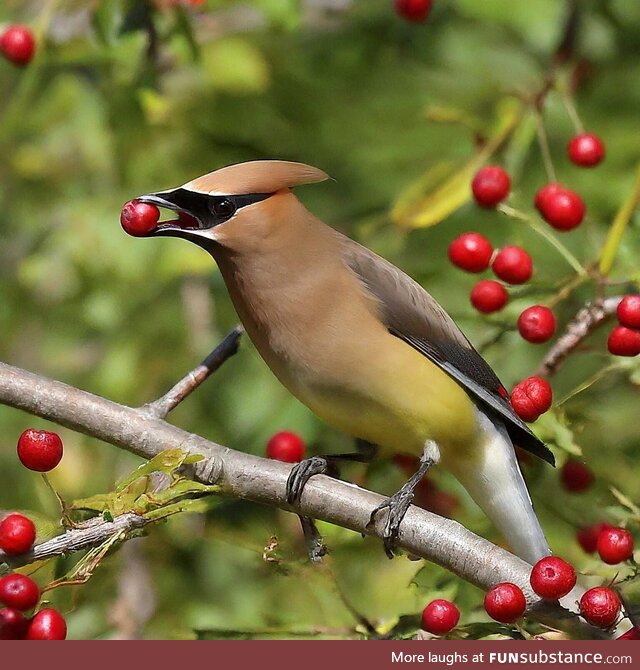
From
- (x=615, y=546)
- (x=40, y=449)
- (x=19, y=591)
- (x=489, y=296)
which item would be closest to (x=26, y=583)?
(x=19, y=591)

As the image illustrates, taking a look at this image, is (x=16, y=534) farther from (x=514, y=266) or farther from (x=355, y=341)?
(x=514, y=266)

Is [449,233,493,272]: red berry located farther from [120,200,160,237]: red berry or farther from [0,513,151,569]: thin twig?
[0,513,151,569]: thin twig

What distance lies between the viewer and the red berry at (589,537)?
136 inches

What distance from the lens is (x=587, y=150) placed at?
13.0 ft

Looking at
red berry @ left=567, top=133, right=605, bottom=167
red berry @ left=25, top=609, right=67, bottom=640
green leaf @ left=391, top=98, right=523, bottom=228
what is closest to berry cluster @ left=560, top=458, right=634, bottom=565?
green leaf @ left=391, top=98, right=523, bottom=228

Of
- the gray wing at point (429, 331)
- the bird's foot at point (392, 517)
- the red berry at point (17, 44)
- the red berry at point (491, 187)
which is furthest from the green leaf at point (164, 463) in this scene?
the red berry at point (17, 44)

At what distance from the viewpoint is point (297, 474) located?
9.30 feet

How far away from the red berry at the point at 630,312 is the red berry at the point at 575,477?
0.54 metres

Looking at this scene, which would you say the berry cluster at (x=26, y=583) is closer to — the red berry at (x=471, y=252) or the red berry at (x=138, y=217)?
the red berry at (x=138, y=217)

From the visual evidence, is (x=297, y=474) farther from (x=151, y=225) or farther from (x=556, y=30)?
(x=556, y=30)

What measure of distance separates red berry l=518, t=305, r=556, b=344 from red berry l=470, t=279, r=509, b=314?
154mm

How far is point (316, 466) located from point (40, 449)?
2.69 feet

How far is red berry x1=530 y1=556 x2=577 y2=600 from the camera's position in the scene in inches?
97.8

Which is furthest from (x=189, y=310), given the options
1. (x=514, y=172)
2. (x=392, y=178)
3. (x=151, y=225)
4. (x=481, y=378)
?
(x=151, y=225)
